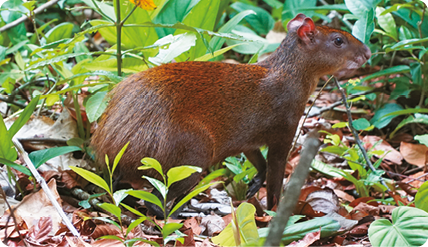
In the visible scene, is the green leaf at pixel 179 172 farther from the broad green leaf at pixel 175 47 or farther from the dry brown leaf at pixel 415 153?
the dry brown leaf at pixel 415 153

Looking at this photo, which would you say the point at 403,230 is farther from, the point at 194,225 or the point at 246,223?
the point at 194,225

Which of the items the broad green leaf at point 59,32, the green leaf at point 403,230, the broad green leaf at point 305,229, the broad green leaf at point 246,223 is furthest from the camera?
the broad green leaf at point 59,32

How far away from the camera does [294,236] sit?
110 inches

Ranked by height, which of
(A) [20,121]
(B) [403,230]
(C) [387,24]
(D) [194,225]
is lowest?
(D) [194,225]

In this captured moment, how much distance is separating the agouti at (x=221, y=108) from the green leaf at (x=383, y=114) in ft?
3.74

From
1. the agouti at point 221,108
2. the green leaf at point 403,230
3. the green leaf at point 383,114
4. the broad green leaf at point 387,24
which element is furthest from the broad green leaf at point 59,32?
the green leaf at point 403,230

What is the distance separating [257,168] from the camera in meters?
4.34

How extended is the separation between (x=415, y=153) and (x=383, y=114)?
0.61m

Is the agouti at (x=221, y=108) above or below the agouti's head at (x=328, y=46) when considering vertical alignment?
below

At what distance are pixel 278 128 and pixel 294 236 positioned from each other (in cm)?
134

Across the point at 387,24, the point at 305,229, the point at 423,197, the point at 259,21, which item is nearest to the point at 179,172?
the point at 305,229

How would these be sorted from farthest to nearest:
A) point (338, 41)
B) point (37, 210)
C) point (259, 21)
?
point (259, 21), point (338, 41), point (37, 210)

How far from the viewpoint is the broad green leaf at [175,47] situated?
3791mm

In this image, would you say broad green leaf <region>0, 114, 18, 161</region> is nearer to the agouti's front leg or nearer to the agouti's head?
the agouti's front leg
